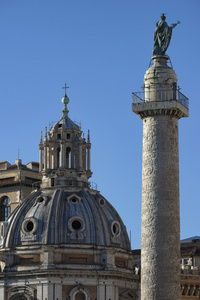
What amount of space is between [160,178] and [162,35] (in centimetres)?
941

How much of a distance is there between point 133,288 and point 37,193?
Result: 1366 centimetres

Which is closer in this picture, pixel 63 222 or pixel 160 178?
pixel 160 178

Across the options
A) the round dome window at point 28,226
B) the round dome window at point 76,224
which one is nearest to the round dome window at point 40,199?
the round dome window at point 28,226

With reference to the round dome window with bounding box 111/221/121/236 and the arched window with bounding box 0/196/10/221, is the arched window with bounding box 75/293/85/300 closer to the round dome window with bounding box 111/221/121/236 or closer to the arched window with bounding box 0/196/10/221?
the round dome window with bounding box 111/221/121/236

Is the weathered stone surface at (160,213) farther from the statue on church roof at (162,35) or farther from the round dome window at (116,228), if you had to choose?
the round dome window at (116,228)

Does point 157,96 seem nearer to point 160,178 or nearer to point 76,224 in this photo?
point 160,178

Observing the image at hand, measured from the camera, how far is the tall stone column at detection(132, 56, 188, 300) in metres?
67.4

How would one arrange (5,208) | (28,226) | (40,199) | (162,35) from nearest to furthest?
(162,35) → (28,226) → (40,199) → (5,208)

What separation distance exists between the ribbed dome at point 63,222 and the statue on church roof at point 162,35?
41.2 metres

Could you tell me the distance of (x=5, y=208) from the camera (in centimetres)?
12681

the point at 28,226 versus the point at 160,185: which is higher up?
the point at 28,226

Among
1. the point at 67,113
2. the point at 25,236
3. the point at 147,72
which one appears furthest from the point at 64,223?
the point at 147,72

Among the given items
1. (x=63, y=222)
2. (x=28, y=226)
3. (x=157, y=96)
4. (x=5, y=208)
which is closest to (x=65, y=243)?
(x=63, y=222)

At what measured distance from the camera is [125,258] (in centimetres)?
11400
